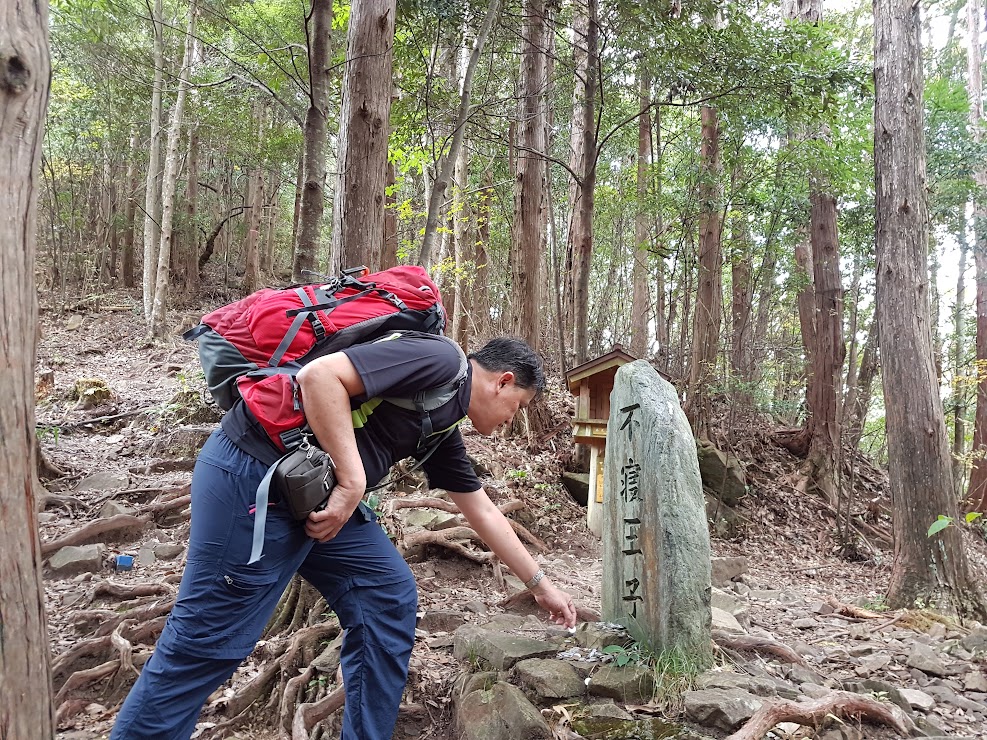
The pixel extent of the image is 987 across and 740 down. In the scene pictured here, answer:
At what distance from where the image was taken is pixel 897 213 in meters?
6.24

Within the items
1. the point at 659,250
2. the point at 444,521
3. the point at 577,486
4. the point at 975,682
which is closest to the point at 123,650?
the point at 444,521

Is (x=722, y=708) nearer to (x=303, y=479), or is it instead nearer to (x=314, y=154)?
(x=303, y=479)

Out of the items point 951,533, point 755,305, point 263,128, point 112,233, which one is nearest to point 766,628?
point 951,533

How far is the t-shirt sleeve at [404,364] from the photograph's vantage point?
1.98 m

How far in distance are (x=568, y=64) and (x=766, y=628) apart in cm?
686

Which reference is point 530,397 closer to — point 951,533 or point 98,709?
point 98,709

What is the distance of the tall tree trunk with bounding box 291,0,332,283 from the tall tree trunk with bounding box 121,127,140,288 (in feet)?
51.0

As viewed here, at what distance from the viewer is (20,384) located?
147cm

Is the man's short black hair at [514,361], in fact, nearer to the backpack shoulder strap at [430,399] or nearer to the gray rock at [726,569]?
the backpack shoulder strap at [430,399]

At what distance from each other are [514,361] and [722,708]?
180 centimetres

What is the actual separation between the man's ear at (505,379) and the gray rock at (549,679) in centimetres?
162

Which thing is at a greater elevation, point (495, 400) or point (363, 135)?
point (363, 135)

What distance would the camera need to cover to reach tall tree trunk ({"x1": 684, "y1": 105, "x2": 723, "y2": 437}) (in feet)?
30.8

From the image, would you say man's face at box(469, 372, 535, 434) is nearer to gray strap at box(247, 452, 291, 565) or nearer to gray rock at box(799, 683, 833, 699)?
gray strap at box(247, 452, 291, 565)
